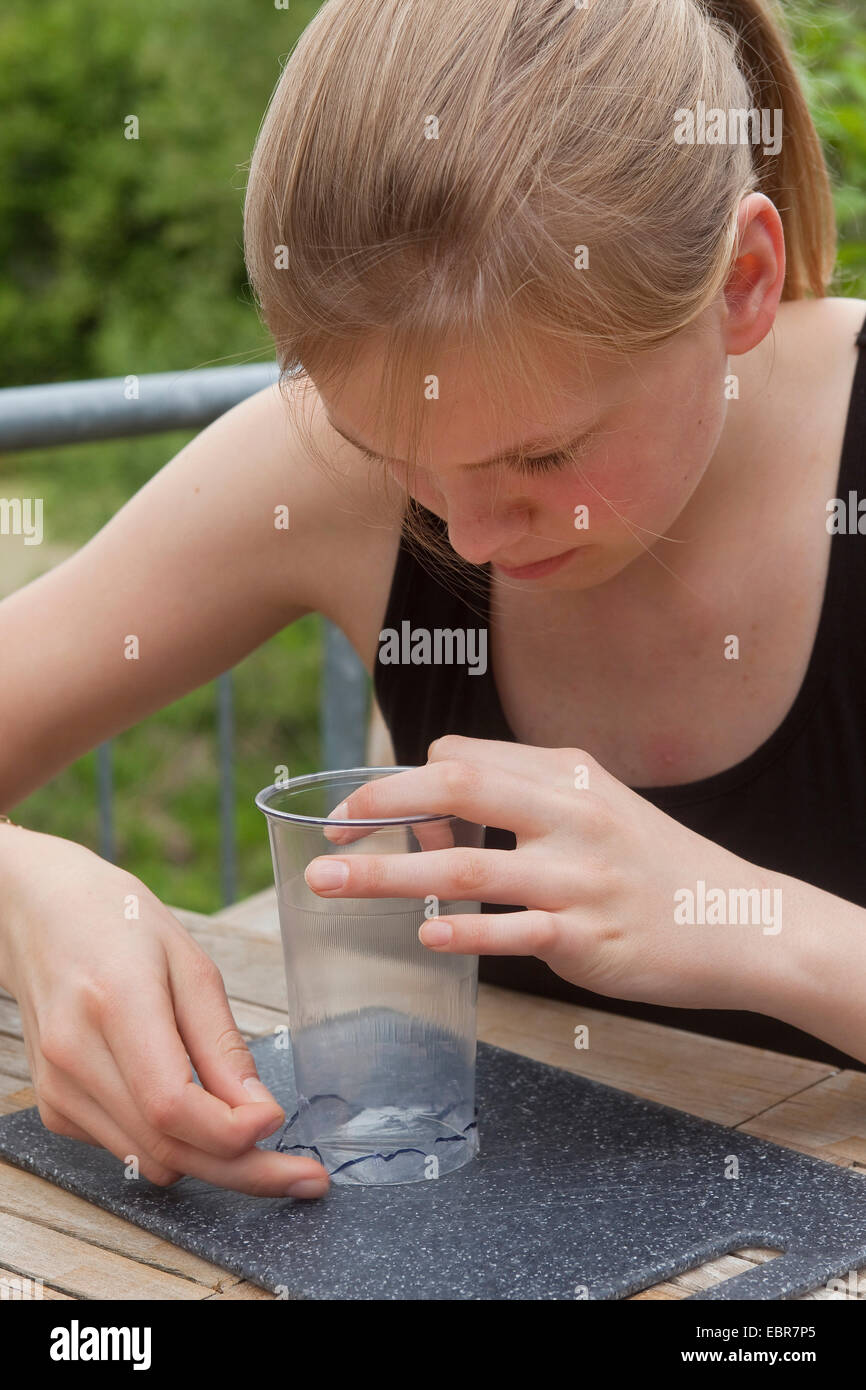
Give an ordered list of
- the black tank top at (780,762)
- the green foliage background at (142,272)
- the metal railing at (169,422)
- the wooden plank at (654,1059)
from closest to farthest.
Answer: the wooden plank at (654,1059), the black tank top at (780,762), the metal railing at (169,422), the green foliage background at (142,272)

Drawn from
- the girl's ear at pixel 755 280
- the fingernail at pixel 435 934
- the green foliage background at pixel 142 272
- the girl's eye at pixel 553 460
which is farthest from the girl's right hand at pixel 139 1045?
the green foliage background at pixel 142 272

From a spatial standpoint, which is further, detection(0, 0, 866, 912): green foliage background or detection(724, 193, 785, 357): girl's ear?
detection(0, 0, 866, 912): green foliage background

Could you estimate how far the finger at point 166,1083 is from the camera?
84cm

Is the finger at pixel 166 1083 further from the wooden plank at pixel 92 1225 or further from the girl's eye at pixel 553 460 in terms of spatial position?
the girl's eye at pixel 553 460

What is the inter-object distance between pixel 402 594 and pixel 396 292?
0.47 meters

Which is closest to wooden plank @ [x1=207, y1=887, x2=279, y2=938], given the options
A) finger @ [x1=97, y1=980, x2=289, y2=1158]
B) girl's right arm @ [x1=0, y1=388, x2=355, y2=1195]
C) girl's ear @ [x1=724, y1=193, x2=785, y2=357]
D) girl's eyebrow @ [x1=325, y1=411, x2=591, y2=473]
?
girl's right arm @ [x1=0, y1=388, x2=355, y2=1195]

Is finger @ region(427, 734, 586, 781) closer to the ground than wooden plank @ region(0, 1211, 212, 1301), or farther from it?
farther from it

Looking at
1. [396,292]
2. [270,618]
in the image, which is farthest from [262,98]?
[396,292]

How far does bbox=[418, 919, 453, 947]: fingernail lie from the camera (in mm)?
820

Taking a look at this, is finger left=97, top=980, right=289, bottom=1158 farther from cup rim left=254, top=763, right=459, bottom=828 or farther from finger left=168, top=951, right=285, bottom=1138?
cup rim left=254, top=763, right=459, bottom=828

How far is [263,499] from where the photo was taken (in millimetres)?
1359

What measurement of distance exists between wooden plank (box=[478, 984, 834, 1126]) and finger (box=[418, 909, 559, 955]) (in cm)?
22

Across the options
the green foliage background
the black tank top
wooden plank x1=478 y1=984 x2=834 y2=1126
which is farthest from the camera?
the green foliage background

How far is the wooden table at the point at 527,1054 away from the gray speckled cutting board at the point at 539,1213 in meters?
0.01
